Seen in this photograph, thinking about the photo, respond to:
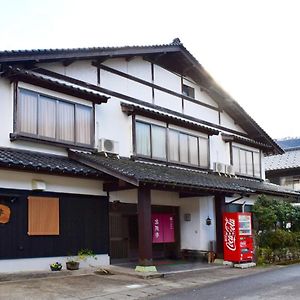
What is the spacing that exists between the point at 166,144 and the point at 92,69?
4.23 m

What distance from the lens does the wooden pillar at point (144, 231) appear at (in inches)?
523

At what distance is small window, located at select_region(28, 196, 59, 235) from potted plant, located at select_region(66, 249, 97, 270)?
91 centimetres

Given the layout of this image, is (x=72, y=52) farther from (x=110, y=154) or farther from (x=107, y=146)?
(x=110, y=154)

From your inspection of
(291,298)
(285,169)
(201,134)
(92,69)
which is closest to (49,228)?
(92,69)

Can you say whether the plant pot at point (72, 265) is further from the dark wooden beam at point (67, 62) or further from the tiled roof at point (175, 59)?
the dark wooden beam at point (67, 62)

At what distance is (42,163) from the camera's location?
40.4ft

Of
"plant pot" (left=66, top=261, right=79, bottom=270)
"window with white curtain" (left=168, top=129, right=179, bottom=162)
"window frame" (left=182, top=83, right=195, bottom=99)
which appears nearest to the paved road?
"plant pot" (left=66, top=261, right=79, bottom=270)

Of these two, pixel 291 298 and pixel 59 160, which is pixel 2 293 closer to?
pixel 59 160

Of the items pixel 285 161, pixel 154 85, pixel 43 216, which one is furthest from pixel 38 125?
pixel 285 161

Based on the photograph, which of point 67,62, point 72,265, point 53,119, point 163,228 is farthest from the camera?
point 163,228

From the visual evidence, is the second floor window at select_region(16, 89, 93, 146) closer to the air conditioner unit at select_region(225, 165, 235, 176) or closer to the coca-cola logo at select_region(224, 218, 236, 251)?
the coca-cola logo at select_region(224, 218, 236, 251)

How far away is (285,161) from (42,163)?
24755 millimetres

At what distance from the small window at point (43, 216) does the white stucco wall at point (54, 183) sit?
36cm

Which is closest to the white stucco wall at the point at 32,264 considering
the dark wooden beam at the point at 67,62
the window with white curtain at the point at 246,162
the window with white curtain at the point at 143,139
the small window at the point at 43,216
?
the small window at the point at 43,216
